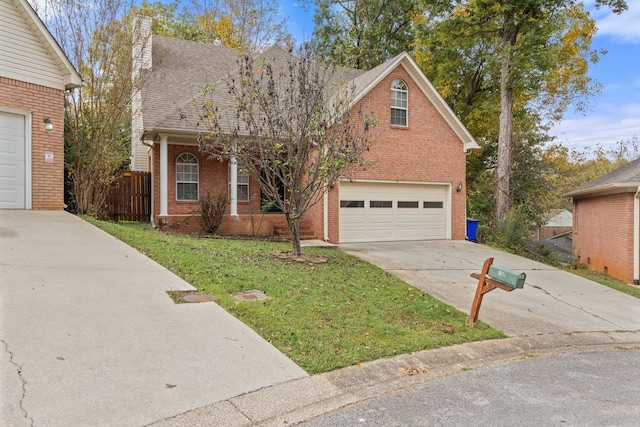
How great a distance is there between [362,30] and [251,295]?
2246 cm

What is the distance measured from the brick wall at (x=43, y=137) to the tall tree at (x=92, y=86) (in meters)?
1.19

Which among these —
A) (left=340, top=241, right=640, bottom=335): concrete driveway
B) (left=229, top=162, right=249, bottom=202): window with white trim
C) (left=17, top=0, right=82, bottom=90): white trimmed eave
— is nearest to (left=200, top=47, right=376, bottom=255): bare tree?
(left=340, top=241, right=640, bottom=335): concrete driveway

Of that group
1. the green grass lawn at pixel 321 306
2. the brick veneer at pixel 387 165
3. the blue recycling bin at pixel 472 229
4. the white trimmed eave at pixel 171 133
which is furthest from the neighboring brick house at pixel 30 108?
the blue recycling bin at pixel 472 229

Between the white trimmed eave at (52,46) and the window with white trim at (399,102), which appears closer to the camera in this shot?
the white trimmed eave at (52,46)

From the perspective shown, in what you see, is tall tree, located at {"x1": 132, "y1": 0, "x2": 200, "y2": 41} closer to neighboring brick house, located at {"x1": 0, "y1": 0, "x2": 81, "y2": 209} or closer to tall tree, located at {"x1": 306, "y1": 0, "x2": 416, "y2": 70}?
tall tree, located at {"x1": 306, "y1": 0, "x2": 416, "y2": 70}

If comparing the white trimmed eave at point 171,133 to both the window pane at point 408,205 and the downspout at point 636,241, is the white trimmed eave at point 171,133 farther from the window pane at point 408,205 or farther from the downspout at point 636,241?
the downspout at point 636,241

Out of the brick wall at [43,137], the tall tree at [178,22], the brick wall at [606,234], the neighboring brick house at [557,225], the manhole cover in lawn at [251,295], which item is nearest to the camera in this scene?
the manhole cover in lawn at [251,295]

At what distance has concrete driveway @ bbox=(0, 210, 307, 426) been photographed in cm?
303

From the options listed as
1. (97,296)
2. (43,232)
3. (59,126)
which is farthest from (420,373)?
(59,126)

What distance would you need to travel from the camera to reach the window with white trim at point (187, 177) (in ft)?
44.4

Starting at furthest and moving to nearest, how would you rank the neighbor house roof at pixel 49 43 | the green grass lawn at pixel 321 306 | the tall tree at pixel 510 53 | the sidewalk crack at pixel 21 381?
the tall tree at pixel 510 53
the neighbor house roof at pixel 49 43
the green grass lawn at pixel 321 306
the sidewalk crack at pixel 21 381

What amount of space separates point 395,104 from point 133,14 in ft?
29.4

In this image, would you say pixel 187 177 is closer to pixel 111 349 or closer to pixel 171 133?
pixel 171 133

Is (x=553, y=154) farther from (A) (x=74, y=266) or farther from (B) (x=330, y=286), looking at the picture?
(A) (x=74, y=266)
